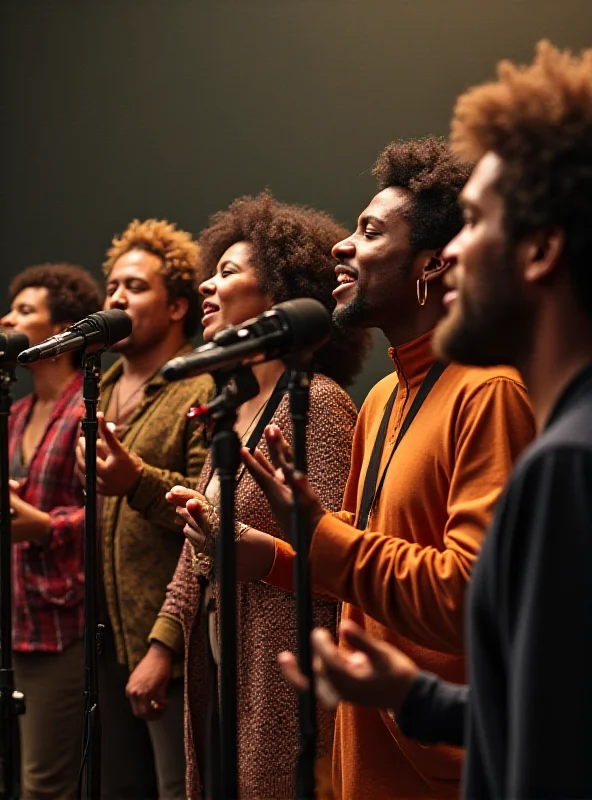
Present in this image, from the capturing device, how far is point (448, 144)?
104 inches

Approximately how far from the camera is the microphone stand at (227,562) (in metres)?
1.61

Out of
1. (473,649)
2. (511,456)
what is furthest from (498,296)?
(511,456)

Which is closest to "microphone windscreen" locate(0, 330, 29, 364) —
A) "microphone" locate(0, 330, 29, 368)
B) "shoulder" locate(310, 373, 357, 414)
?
"microphone" locate(0, 330, 29, 368)

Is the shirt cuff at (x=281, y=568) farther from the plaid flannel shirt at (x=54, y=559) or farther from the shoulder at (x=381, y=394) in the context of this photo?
the plaid flannel shirt at (x=54, y=559)

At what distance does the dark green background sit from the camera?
373 cm

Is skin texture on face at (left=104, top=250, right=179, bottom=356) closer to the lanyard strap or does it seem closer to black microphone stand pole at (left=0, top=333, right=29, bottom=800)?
black microphone stand pole at (left=0, top=333, right=29, bottom=800)

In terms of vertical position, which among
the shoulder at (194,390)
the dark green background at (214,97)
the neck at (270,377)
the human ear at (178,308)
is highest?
the dark green background at (214,97)

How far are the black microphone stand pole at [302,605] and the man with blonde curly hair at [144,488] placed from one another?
1.49 meters

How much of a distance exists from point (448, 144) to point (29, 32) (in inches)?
110

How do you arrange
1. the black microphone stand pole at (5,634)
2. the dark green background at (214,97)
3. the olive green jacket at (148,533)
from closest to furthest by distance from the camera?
the black microphone stand pole at (5,634) < the olive green jacket at (148,533) < the dark green background at (214,97)

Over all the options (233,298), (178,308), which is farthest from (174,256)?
(233,298)

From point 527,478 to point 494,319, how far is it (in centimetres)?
29

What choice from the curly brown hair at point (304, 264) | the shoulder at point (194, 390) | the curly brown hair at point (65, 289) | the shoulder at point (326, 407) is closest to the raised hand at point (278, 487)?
the shoulder at point (326, 407)

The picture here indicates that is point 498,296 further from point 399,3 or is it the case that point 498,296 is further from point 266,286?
point 399,3
